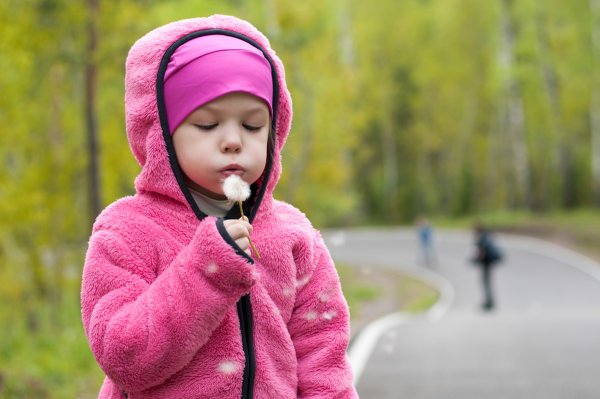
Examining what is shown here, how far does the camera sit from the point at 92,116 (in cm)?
1172

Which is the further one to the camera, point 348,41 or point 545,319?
point 348,41

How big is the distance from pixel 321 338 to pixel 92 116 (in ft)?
32.7

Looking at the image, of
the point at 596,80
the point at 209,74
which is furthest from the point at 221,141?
the point at 596,80

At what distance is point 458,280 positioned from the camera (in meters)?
27.1

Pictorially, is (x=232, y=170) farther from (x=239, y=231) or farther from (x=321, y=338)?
(x=321, y=338)

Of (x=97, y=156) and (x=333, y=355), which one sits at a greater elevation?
(x=333, y=355)

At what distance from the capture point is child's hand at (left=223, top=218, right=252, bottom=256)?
Result: 6.20ft

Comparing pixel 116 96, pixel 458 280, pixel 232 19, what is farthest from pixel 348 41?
pixel 232 19

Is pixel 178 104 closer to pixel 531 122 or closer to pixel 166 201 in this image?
pixel 166 201

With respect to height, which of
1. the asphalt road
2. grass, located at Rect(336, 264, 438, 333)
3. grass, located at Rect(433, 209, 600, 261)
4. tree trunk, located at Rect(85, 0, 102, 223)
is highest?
tree trunk, located at Rect(85, 0, 102, 223)

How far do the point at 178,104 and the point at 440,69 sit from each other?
4713 cm

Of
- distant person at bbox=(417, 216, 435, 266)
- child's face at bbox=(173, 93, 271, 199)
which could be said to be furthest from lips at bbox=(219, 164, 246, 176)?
distant person at bbox=(417, 216, 435, 266)

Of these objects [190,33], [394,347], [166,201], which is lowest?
[394,347]

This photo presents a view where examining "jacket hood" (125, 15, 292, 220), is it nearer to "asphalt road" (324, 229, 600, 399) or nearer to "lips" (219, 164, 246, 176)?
"lips" (219, 164, 246, 176)
